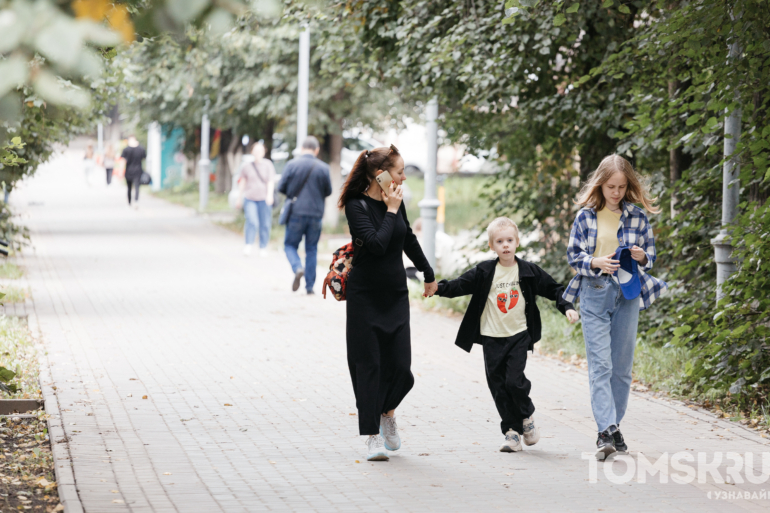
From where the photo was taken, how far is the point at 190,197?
1455 inches

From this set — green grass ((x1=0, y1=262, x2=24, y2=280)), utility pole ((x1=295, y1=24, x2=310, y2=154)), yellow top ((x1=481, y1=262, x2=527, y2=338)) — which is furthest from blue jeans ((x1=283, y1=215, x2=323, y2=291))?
yellow top ((x1=481, y1=262, x2=527, y2=338))

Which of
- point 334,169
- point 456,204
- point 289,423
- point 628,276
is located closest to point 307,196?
point 289,423

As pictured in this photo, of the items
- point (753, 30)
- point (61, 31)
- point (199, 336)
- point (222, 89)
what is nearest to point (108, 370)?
point (199, 336)

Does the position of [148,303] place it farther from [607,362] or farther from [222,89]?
[222,89]

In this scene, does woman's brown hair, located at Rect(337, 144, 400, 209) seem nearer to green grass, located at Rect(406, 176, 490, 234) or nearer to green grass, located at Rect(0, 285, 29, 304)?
green grass, located at Rect(0, 285, 29, 304)

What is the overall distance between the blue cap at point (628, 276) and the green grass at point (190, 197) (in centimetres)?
2569

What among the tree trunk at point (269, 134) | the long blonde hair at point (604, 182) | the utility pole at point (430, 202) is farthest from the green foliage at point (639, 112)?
the tree trunk at point (269, 134)

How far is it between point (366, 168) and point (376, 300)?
0.71 m

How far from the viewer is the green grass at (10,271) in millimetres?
14344

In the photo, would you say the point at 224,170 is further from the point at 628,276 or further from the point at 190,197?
the point at 628,276

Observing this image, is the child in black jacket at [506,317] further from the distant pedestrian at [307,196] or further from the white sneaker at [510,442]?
the distant pedestrian at [307,196]

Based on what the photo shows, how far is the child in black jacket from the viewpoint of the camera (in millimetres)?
5777

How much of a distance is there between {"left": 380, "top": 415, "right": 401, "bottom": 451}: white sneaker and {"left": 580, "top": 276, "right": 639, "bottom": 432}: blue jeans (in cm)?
108

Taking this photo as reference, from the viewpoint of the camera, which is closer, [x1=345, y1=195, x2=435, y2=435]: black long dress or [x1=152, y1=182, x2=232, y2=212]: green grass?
[x1=345, y1=195, x2=435, y2=435]: black long dress
